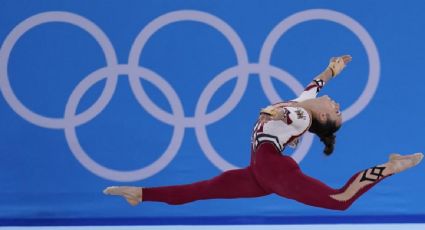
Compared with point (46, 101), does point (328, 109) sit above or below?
below

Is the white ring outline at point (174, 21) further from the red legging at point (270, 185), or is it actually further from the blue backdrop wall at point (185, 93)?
the red legging at point (270, 185)

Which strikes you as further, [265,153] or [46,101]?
[46,101]

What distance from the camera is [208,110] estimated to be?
6.68 metres

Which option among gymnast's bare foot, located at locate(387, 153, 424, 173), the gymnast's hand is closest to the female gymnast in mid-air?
gymnast's bare foot, located at locate(387, 153, 424, 173)

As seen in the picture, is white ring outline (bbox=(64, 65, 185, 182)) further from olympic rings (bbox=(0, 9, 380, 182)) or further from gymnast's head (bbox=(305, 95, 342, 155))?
gymnast's head (bbox=(305, 95, 342, 155))

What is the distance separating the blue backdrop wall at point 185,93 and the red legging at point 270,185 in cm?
145

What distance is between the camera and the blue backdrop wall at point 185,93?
659 centimetres

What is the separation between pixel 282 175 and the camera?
4934 mm

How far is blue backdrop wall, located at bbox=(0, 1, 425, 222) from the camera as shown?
21.6 ft

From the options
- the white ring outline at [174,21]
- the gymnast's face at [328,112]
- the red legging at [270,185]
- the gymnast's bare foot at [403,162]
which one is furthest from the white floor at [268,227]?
the gymnast's bare foot at [403,162]

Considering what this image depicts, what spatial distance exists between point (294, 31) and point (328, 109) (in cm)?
152

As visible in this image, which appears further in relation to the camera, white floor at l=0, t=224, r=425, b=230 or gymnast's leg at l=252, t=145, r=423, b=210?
white floor at l=0, t=224, r=425, b=230

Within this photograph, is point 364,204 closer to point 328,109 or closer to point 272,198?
point 272,198

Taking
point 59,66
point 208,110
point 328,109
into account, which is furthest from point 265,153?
point 59,66
